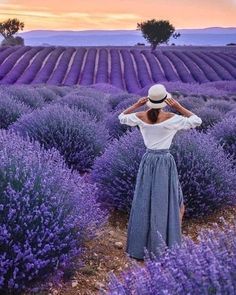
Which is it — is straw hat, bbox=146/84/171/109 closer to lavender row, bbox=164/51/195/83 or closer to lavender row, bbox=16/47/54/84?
lavender row, bbox=16/47/54/84

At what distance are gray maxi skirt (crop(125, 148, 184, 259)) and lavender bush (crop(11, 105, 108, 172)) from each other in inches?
91.6

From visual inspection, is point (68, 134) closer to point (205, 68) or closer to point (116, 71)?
point (116, 71)

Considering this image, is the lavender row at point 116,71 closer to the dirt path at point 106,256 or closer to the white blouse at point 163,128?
the dirt path at point 106,256

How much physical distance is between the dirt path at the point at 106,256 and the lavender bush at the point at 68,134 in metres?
1.40

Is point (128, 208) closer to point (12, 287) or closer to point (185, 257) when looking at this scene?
point (12, 287)

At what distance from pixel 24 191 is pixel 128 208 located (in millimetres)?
1774

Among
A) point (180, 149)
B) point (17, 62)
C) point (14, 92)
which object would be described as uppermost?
point (180, 149)

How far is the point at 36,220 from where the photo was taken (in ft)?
11.4

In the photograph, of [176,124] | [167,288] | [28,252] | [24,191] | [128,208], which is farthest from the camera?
[128,208]

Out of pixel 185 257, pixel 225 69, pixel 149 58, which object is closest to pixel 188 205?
pixel 185 257

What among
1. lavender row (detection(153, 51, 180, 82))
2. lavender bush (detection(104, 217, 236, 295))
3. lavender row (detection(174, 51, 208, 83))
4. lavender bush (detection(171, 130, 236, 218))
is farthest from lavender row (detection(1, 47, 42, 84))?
lavender bush (detection(104, 217, 236, 295))

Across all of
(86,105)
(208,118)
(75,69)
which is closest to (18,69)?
(75,69)

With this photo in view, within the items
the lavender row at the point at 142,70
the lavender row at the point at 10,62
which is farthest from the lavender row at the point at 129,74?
the lavender row at the point at 10,62

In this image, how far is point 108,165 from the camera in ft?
17.4
